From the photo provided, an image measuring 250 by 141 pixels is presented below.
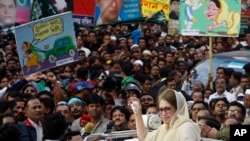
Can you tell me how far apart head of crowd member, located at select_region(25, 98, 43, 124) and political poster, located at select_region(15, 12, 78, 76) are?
2448 millimetres

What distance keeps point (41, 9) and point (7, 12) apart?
201cm

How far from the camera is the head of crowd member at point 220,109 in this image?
905 centimetres

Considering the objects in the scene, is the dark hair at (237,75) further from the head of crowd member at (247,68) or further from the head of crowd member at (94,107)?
the head of crowd member at (94,107)

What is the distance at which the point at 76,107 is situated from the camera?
9.36m

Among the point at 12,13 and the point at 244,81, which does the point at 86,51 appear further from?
the point at 244,81

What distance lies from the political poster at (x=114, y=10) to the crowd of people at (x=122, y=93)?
413 mm

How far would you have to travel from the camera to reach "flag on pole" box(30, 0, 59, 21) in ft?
47.2

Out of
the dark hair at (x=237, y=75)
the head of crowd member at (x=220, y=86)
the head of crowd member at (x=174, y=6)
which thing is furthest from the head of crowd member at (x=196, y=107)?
the head of crowd member at (x=174, y=6)

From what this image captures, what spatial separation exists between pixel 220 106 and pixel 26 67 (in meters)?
2.88

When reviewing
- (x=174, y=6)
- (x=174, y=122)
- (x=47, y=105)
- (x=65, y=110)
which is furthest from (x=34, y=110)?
(x=174, y=6)

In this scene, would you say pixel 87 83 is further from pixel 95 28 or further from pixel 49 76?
pixel 95 28

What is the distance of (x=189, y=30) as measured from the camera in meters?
13.1

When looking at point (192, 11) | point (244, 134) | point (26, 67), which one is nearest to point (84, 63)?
point (192, 11)

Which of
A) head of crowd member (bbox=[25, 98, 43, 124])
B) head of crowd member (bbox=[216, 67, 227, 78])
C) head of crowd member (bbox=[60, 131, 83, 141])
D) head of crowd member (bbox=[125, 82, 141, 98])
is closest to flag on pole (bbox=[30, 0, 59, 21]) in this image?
head of crowd member (bbox=[216, 67, 227, 78])
